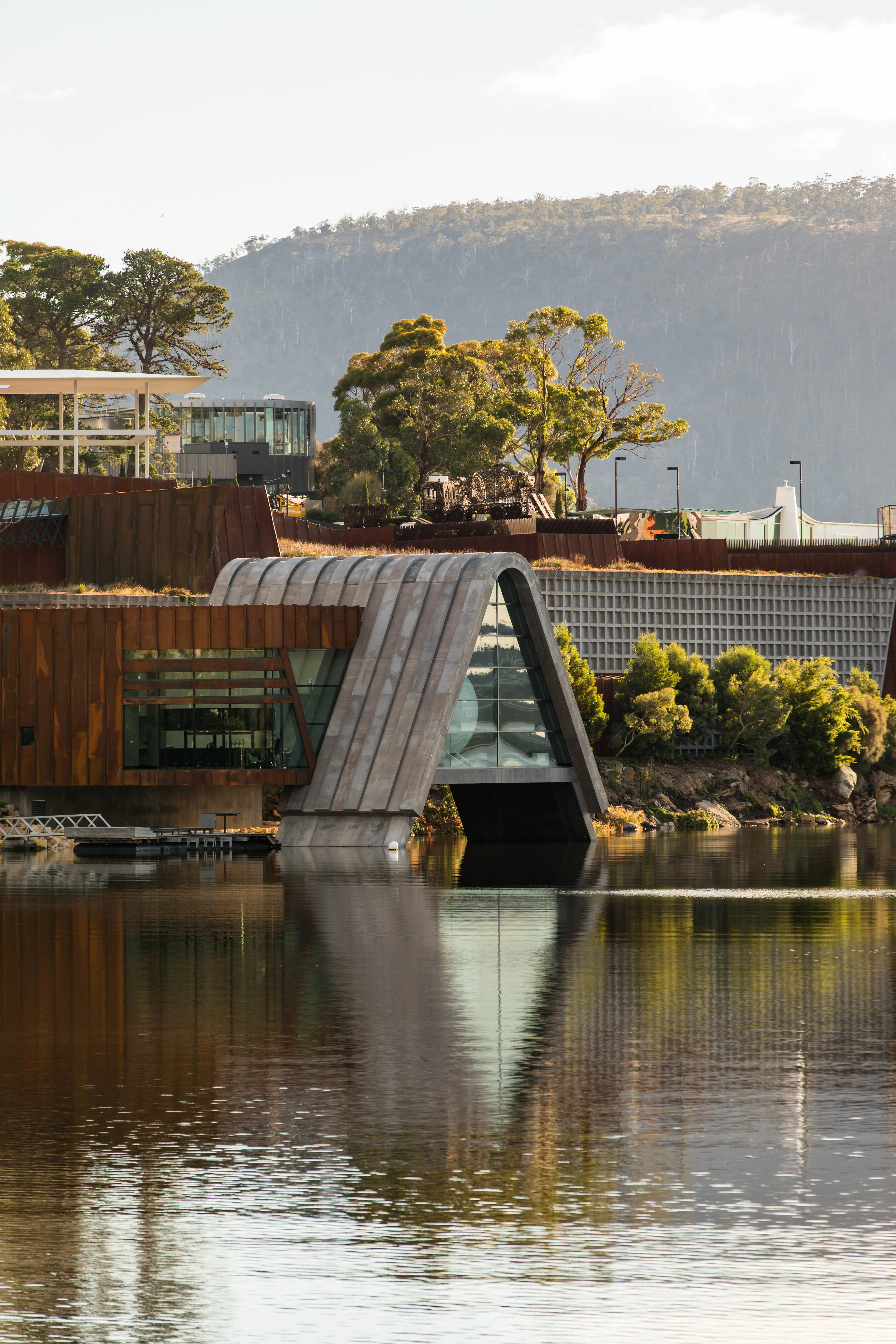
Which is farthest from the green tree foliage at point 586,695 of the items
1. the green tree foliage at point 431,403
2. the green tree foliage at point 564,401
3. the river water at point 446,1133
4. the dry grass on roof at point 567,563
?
the river water at point 446,1133

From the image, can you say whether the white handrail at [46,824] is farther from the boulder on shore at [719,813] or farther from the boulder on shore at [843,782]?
the boulder on shore at [843,782]

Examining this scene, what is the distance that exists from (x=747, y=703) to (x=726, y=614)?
6636mm

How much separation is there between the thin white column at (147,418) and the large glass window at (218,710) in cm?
1811

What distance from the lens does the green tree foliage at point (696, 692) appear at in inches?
3054

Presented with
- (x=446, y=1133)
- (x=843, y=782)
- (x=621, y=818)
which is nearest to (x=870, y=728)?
(x=843, y=782)

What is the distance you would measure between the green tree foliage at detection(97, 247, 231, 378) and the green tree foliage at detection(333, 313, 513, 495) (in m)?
9.28

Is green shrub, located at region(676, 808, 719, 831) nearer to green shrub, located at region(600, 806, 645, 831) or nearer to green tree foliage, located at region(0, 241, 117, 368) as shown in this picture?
green shrub, located at region(600, 806, 645, 831)

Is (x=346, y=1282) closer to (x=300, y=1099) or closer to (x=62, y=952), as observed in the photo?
(x=300, y=1099)

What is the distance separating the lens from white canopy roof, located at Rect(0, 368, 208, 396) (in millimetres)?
74438

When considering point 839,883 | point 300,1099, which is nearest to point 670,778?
point 839,883

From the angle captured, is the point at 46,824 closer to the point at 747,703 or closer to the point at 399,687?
the point at 399,687

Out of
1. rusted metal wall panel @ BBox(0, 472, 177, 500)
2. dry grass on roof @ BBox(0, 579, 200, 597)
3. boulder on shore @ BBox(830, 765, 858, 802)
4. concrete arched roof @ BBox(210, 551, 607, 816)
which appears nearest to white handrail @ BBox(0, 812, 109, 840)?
concrete arched roof @ BBox(210, 551, 607, 816)

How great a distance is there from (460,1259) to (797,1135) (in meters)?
4.16

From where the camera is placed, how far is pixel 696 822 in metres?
72.1
